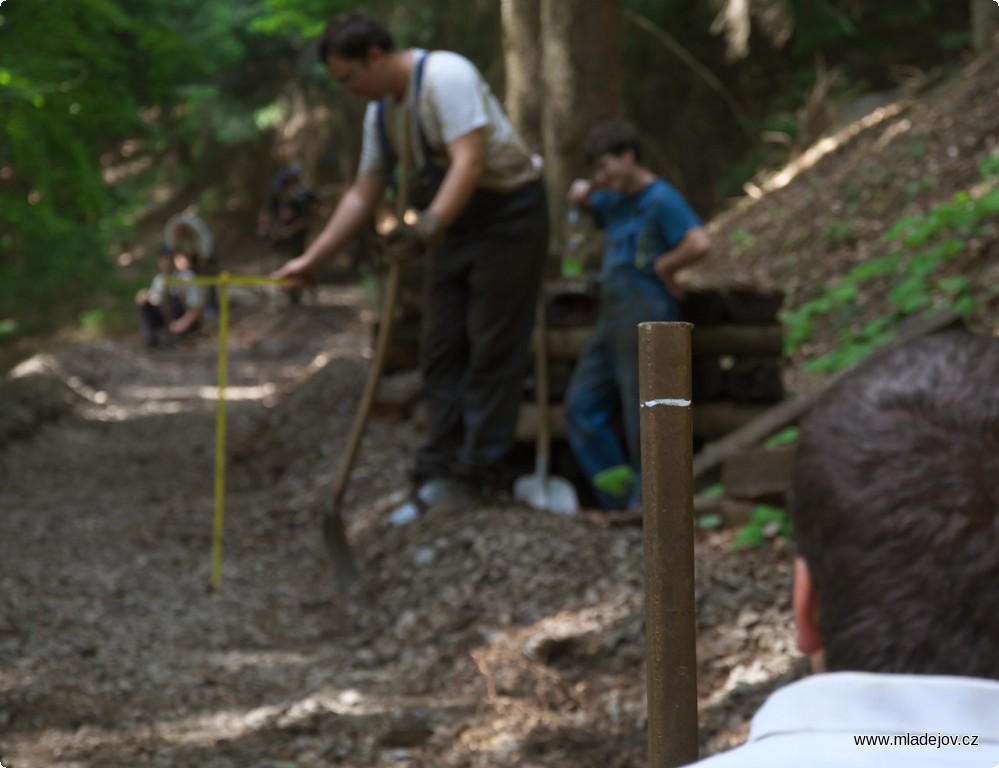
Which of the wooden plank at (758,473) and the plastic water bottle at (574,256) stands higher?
the plastic water bottle at (574,256)

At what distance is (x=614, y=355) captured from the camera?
5.84 meters

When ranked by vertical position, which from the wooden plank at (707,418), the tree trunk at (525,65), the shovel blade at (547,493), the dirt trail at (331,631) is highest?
the tree trunk at (525,65)

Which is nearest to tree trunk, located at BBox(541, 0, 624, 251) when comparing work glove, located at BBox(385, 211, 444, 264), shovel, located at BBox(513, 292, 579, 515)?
shovel, located at BBox(513, 292, 579, 515)

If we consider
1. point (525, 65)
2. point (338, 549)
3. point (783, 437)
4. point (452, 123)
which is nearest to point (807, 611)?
point (452, 123)

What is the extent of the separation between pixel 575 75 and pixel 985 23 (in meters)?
7.86

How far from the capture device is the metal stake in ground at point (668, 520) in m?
1.70

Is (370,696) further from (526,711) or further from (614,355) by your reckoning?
(614,355)

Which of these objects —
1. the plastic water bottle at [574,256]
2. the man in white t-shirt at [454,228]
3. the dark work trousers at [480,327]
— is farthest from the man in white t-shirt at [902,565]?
the plastic water bottle at [574,256]

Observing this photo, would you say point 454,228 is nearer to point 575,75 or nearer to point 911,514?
point 575,75

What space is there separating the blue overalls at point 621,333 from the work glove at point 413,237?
1.11 meters

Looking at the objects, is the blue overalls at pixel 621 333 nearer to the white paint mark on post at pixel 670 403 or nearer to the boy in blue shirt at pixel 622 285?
the boy in blue shirt at pixel 622 285

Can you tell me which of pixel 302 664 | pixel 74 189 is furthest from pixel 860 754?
pixel 74 189

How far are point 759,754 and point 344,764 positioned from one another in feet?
8.75

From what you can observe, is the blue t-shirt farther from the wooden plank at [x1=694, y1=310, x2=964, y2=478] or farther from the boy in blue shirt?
the wooden plank at [x1=694, y1=310, x2=964, y2=478]
